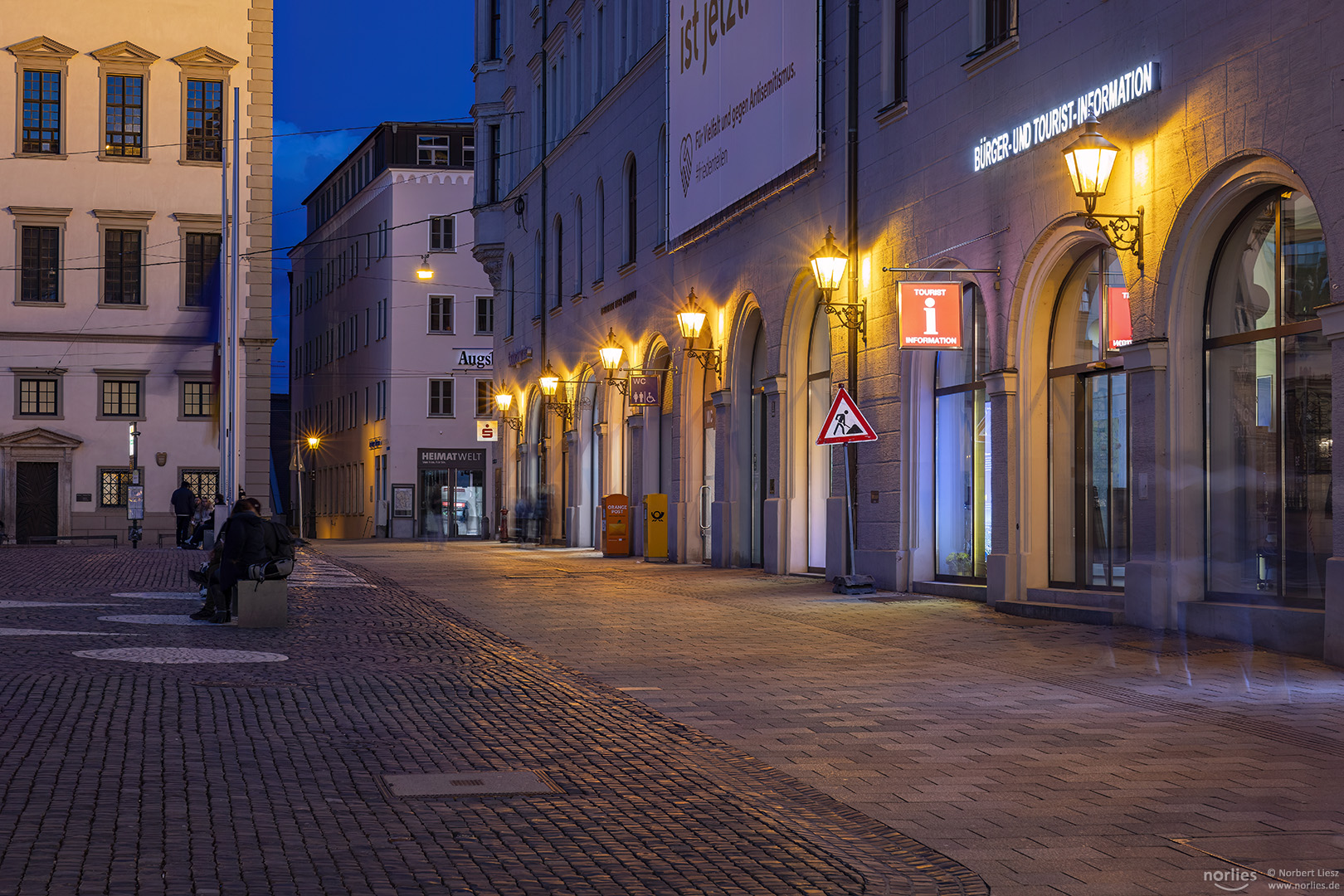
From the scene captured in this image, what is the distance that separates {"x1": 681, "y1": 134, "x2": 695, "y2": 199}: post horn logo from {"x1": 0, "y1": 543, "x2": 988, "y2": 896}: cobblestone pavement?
55.9 ft

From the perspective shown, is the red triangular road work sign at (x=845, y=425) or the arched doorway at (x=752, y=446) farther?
the arched doorway at (x=752, y=446)

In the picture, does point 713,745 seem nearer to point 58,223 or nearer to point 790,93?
point 790,93

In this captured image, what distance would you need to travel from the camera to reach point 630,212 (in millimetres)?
35625

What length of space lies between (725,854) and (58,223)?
4783 centimetres

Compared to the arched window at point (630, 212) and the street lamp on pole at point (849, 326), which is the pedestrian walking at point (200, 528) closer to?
the arched window at point (630, 212)

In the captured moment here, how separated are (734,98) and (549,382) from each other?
14.2 m

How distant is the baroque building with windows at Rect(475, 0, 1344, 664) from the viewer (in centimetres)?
1402

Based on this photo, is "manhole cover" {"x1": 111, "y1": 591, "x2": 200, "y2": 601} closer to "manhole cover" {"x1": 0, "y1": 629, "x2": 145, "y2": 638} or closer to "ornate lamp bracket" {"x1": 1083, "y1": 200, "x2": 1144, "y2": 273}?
"manhole cover" {"x1": 0, "y1": 629, "x2": 145, "y2": 638}

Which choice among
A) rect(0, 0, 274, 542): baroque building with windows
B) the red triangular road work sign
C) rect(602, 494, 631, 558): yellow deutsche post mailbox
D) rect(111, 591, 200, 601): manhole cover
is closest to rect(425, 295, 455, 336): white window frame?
rect(0, 0, 274, 542): baroque building with windows

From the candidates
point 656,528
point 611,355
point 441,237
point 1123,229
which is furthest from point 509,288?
point 1123,229

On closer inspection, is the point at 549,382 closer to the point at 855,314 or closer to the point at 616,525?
the point at 616,525

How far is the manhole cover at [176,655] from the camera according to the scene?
520 inches

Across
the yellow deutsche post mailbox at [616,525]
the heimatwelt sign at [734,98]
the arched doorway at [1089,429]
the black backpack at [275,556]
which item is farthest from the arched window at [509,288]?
the arched doorway at [1089,429]

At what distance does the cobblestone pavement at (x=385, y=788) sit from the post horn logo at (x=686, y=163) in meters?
17.0
